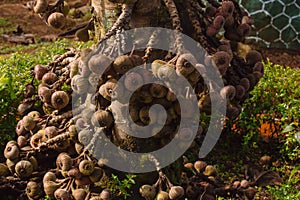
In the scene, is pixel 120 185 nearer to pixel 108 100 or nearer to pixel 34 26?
pixel 108 100

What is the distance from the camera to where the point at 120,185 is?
80.8 inches

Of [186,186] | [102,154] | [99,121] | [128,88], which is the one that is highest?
[128,88]

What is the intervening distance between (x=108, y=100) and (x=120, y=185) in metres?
0.37

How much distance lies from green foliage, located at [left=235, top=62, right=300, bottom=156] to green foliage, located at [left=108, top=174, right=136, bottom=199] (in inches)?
37.0

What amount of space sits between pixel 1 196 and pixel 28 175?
221 mm

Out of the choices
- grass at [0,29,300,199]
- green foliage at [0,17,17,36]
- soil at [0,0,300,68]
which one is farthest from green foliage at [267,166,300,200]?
green foliage at [0,17,17,36]

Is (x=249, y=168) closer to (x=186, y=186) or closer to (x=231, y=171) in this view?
(x=231, y=171)

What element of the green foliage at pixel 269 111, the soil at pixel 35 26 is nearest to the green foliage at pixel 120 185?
the green foliage at pixel 269 111

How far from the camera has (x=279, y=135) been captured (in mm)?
2924

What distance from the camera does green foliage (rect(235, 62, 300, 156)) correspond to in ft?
9.30

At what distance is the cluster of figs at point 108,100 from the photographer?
171 cm

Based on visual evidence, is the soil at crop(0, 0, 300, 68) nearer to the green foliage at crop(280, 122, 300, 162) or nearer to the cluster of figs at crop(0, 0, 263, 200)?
the green foliage at crop(280, 122, 300, 162)

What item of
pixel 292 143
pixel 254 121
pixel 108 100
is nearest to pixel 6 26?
pixel 254 121

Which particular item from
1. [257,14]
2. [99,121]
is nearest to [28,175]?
[99,121]
